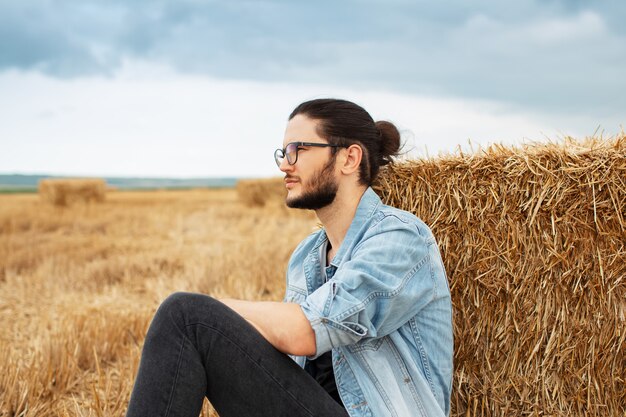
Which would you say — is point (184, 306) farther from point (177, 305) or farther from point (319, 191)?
point (319, 191)

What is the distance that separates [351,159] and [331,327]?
28.5 inches

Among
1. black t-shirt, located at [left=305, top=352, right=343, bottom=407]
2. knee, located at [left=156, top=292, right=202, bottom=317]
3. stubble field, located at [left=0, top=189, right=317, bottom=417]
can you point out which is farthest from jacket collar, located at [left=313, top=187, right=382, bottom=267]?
stubble field, located at [left=0, top=189, right=317, bottom=417]

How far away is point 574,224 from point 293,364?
138 cm

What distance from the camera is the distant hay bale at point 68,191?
15.8 meters

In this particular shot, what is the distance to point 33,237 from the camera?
10.7m

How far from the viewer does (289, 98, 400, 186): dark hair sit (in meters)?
2.25

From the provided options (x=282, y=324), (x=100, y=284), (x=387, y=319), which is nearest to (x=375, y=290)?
(x=387, y=319)

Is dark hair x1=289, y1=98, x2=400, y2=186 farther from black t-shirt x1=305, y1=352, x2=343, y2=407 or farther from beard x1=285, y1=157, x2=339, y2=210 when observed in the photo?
black t-shirt x1=305, y1=352, x2=343, y2=407

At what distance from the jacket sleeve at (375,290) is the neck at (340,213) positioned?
0.23 meters

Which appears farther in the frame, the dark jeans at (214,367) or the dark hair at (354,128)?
the dark hair at (354,128)

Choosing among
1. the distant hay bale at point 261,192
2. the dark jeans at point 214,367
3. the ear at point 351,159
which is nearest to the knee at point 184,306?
the dark jeans at point 214,367

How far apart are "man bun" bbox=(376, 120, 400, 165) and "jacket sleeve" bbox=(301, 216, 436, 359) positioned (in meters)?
0.51

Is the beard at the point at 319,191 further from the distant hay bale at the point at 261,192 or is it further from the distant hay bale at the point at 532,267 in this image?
the distant hay bale at the point at 261,192

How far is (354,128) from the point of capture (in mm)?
Result: 2271
